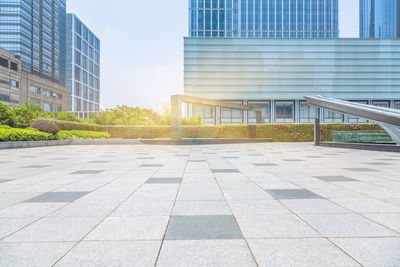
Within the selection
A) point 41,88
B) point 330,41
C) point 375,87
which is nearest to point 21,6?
→ point 41,88

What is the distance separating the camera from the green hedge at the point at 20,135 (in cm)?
1784

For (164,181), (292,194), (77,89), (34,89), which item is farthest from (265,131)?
(77,89)

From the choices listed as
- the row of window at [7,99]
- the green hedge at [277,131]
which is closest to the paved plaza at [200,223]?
the green hedge at [277,131]

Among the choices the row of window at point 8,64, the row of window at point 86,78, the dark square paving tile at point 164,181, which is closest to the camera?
the dark square paving tile at point 164,181

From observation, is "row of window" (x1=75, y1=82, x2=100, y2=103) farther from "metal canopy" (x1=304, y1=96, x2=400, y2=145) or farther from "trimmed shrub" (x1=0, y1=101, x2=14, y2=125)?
"metal canopy" (x1=304, y1=96, x2=400, y2=145)

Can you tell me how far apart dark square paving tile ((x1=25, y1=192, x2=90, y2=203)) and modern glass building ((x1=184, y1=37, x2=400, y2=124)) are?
61.4m

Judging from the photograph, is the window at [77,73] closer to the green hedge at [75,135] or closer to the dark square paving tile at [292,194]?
the green hedge at [75,135]

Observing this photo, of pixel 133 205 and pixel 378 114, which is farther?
pixel 378 114

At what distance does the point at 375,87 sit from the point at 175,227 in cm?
8038

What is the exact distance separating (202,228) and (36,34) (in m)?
113

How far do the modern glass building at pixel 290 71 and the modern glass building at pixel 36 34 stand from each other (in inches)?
2406

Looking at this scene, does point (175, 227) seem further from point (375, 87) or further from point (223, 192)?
point (375, 87)

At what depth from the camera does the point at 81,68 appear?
134875 millimetres

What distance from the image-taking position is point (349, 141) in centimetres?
1830
